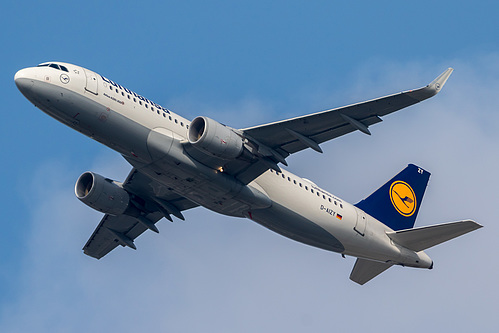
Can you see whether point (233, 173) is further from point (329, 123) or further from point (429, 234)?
point (429, 234)

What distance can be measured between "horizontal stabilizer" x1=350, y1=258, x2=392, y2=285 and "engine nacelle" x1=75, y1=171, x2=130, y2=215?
1358 centimetres

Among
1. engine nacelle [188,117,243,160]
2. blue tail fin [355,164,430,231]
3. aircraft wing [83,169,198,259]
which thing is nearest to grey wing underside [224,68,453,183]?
engine nacelle [188,117,243,160]

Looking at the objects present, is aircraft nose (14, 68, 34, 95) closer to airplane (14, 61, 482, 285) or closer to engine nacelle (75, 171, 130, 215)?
airplane (14, 61, 482, 285)

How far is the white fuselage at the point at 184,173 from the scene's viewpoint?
36938mm

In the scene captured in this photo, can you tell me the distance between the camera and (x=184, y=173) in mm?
38531

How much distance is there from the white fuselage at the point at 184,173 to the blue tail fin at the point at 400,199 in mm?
1252

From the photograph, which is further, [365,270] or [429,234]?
[365,270]

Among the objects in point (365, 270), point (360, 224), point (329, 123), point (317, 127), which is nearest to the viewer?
point (329, 123)

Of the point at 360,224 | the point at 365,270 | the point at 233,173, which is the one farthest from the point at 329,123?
the point at 365,270

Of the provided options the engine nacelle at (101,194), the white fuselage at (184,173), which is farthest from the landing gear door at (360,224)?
the engine nacelle at (101,194)

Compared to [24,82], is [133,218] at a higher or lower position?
lower

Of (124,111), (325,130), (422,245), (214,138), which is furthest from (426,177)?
(124,111)

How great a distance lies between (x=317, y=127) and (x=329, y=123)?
61cm

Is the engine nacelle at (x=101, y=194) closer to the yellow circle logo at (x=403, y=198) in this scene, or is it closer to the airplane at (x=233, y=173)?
the airplane at (x=233, y=173)
